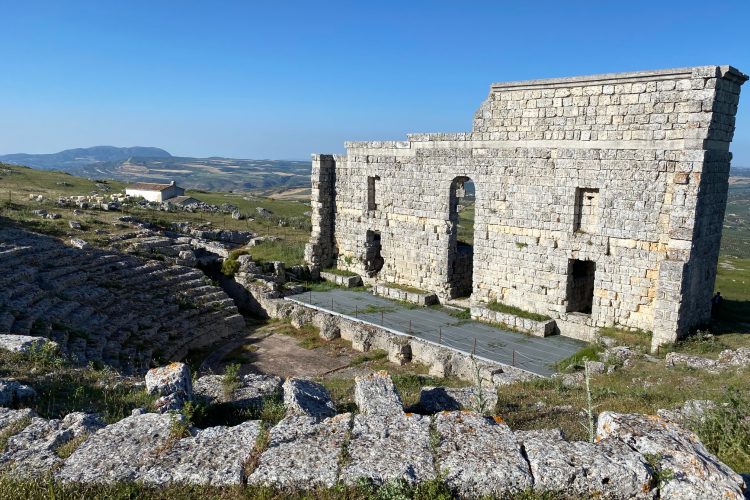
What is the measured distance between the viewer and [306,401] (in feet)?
24.4

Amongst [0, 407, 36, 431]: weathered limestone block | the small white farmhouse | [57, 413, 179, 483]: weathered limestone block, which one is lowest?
the small white farmhouse

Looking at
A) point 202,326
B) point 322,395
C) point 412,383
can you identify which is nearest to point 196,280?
point 202,326

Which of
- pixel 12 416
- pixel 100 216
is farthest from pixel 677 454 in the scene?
pixel 100 216

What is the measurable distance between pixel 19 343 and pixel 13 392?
2887mm

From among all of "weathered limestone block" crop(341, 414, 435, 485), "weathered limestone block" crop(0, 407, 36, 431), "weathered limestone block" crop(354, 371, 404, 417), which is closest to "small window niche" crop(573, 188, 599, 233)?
"weathered limestone block" crop(354, 371, 404, 417)

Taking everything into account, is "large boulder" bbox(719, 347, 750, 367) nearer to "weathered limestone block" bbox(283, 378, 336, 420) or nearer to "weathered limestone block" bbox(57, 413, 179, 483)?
"weathered limestone block" bbox(283, 378, 336, 420)

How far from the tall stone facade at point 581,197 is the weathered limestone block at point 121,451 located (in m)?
12.7

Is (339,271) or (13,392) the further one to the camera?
(339,271)

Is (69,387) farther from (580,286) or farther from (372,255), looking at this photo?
(372,255)

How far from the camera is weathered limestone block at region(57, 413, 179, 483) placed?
4977mm

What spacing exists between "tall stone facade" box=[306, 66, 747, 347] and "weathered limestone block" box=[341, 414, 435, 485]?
10.8m

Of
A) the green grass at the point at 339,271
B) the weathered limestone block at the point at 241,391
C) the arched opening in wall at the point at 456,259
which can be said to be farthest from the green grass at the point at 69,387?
the green grass at the point at 339,271

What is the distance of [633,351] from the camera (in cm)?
A: 1389

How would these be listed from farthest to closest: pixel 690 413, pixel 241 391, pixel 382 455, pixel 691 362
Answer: pixel 691 362 < pixel 241 391 < pixel 690 413 < pixel 382 455
